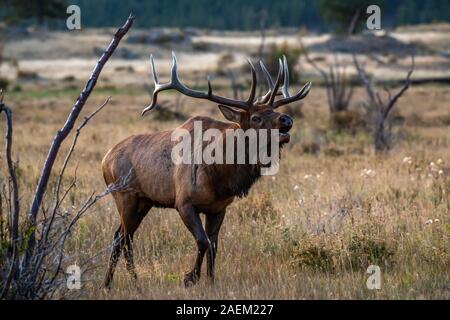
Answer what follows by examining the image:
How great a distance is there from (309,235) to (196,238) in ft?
4.69

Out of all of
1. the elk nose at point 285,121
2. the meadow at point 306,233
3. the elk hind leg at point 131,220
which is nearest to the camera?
the meadow at point 306,233

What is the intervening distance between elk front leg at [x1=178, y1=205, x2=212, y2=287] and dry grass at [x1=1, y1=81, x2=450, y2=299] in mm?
110

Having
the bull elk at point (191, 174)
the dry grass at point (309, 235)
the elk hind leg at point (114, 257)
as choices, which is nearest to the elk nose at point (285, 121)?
the bull elk at point (191, 174)

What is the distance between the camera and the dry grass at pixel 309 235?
7.29 metres

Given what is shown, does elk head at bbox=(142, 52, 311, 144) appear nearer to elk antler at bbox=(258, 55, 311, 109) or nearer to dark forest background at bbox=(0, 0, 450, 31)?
elk antler at bbox=(258, 55, 311, 109)

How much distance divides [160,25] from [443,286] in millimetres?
94274

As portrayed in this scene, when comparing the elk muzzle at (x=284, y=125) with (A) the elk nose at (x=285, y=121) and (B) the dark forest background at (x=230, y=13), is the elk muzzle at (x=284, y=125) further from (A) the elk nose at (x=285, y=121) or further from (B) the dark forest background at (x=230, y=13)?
(B) the dark forest background at (x=230, y=13)

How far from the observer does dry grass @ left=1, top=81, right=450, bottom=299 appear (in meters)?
7.29

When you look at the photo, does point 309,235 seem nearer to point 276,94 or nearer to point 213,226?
point 213,226

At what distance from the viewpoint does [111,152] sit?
8.56 metres

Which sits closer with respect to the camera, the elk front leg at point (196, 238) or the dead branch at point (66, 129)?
the dead branch at point (66, 129)

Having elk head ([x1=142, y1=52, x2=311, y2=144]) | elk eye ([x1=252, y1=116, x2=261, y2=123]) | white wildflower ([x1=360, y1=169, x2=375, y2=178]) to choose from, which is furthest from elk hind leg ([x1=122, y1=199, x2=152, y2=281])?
white wildflower ([x1=360, y1=169, x2=375, y2=178])

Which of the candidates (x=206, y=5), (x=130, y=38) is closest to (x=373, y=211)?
(x=130, y=38)

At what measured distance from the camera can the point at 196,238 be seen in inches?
298
